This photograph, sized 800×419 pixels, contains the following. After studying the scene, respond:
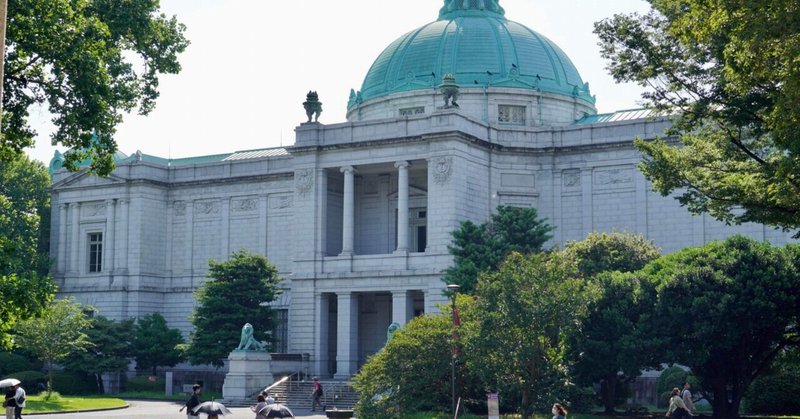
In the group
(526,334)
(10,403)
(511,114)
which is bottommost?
(10,403)

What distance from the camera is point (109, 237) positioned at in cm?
7981

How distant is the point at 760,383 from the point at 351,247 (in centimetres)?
2801

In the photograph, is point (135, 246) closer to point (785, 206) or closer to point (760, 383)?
point (760, 383)

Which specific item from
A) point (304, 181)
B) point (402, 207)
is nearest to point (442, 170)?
point (402, 207)

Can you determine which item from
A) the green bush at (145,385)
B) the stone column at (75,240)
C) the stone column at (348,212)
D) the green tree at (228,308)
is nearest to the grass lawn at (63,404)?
the green tree at (228,308)

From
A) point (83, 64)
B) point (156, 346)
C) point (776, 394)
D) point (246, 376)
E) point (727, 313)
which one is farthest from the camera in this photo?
point (156, 346)

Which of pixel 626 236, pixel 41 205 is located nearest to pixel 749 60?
pixel 626 236

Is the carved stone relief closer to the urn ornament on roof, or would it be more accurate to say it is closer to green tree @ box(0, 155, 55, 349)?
the urn ornament on roof

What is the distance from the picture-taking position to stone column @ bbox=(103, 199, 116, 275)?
3131 inches

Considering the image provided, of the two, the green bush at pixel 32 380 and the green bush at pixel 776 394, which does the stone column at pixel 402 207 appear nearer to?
the green bush at pixel 32 380

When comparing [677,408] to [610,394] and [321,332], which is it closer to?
[610,394]

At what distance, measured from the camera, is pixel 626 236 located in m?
57.5

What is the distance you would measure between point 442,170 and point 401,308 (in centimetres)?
836

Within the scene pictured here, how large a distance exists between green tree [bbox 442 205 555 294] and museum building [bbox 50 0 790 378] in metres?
3.30
